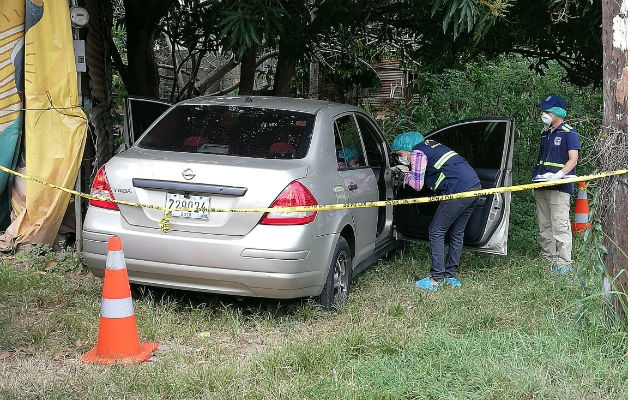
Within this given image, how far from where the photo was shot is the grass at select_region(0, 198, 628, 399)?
4.01m

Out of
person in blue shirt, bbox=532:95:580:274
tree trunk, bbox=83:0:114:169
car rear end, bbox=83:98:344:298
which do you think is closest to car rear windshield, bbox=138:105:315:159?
car rear end, bbox=83:98:344:298

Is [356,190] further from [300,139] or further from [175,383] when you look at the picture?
[175,383]

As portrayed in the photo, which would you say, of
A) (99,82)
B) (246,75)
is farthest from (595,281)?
(246,75)

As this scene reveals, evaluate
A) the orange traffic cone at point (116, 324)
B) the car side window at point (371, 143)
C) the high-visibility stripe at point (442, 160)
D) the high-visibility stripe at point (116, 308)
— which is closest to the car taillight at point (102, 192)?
the orange traffic cone at point (116, 324)

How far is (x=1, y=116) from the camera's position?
6.88 m

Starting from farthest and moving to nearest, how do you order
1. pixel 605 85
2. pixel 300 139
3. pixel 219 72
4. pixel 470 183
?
pixel 219 72 → pixel 470 183 → pixel 300 139 → pixel 605 85

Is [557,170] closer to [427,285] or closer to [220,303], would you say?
[427,285]

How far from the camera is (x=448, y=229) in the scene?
664cm

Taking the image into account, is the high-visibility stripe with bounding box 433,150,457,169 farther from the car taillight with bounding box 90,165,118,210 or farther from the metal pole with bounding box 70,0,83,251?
the metal pole with bounding box 70,0,83,251

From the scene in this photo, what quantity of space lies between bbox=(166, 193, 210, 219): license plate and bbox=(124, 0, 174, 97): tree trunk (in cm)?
526

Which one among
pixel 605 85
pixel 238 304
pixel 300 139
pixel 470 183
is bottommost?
pixel 238 304

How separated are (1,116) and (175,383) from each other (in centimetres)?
391

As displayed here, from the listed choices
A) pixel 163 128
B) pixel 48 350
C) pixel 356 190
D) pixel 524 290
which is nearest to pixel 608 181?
pixel 524 290

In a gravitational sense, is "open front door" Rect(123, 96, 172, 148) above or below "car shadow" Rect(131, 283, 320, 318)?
above
